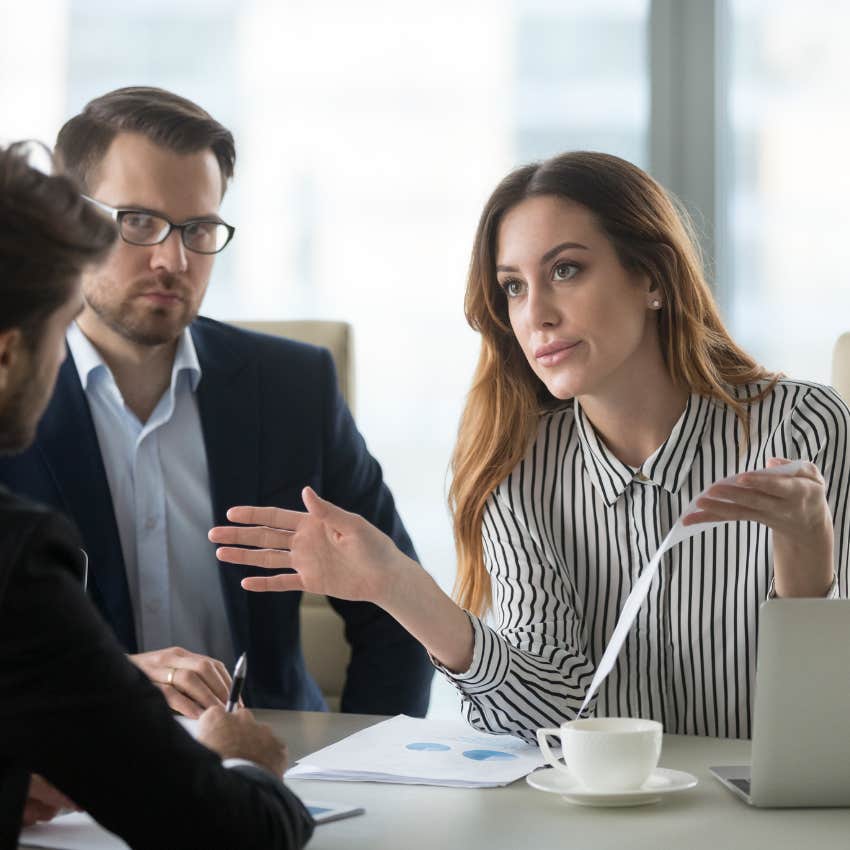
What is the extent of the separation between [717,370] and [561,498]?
1.00 feet

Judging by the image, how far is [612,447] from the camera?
1.81m

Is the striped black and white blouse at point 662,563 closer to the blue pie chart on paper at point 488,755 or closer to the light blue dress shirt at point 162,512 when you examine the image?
the blue pie chart on paper at point 488,755

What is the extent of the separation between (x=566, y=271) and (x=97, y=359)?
0.77 meters

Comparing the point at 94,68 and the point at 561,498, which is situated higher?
the point at 94,68

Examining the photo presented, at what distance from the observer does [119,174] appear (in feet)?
6.37

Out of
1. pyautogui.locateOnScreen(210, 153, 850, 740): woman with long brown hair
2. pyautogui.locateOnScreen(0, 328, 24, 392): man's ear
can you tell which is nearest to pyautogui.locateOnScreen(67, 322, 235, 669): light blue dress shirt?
pyautogui.locateOnScreen(210, 153, 850, 740): woman with long brown hair

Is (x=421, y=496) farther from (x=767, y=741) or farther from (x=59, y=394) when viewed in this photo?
(x=767, y=741)

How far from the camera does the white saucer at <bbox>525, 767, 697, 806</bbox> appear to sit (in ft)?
3.71

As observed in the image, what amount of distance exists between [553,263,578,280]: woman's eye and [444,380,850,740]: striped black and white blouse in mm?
233

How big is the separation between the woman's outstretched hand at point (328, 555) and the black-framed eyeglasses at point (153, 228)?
627mm

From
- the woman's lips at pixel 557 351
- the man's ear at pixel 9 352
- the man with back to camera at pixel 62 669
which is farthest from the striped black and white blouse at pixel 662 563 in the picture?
the man's ear at pixel 9 352

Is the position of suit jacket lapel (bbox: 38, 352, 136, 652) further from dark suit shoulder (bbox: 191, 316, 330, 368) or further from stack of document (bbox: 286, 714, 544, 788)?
stack of document (bbox: 286, 714, 544, 788)

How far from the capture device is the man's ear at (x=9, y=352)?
35.9 inches

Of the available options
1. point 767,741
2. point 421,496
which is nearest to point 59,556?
point 767,741
